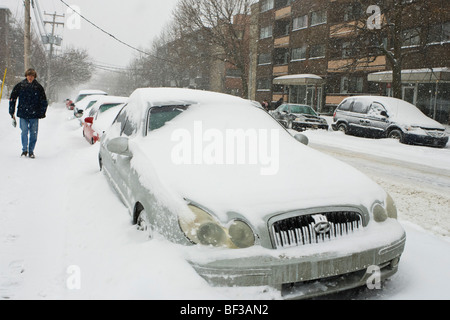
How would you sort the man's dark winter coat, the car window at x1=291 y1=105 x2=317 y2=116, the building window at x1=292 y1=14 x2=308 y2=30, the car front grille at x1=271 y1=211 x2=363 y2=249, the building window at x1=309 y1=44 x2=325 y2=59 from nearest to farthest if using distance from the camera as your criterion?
1. the car front grille at x1=271 y1=211 x2=363 y2=249
2. the man's dark winter coat
3. the car window at x1=291 y1=105 x2=317 y2=116
4. the building window at x1=309 y1=44 x2=325 y2=59
5. the building window at x1=292 y1=14 x2=308 y2=30

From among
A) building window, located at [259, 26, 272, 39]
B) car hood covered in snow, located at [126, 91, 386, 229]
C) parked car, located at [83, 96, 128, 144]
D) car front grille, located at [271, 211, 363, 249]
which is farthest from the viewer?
building window, located at [259, 26, 272, 39]

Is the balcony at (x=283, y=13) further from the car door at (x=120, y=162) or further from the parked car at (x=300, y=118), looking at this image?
the car door at (x=120, y=162)

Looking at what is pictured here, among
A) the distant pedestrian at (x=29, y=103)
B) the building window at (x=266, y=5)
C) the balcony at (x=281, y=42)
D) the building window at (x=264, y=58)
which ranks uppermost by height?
the building window at (x=266, y=5)

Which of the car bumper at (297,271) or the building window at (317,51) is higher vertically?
the building window at (317,51)

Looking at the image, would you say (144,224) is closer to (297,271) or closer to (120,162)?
(120,162)

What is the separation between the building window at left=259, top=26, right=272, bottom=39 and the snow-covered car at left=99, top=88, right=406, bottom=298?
4468 cm

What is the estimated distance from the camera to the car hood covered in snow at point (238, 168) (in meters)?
2.65

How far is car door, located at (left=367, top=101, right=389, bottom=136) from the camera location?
15.3 m

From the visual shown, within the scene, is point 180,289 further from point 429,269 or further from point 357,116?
point 357,116

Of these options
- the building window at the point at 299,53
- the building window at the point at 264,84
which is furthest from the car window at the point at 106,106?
the building window at the point at 264,84

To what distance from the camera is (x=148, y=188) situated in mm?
3076

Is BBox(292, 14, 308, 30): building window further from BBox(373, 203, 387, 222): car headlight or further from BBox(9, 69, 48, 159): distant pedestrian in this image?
BBox(373, 203, 387, 222): car headlight

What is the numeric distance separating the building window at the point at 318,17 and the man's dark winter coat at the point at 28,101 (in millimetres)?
32444

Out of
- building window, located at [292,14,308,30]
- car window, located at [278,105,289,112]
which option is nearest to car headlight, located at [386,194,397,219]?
car window, located at [278,105,289,112]
